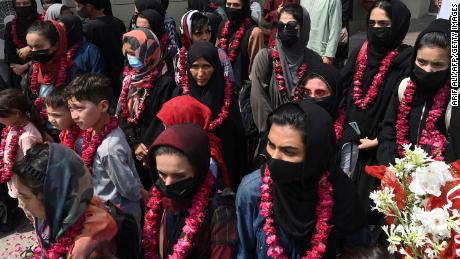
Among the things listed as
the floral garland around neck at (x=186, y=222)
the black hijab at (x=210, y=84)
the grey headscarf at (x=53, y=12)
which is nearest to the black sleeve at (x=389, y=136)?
the black hijab at (x=210, y=84)

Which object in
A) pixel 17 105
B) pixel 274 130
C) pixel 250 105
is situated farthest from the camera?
pixel 250 105

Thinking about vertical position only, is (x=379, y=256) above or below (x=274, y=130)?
below

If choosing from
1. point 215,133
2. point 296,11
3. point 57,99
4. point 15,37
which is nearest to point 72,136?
point 57,99

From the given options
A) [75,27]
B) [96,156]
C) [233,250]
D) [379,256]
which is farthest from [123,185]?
[75,27]

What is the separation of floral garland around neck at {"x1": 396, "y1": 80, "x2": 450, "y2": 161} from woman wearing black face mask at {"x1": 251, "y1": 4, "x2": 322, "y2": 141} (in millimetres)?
960

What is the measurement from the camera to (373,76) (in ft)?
13.2

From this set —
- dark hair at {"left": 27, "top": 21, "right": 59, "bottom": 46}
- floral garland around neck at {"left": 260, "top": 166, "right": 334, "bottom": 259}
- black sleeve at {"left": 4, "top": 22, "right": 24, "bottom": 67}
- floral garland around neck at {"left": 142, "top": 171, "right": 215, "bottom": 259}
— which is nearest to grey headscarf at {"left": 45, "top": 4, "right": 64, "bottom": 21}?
black sleeve at {"left": 4, "top": 22, "right": 24, "bottom": 67}

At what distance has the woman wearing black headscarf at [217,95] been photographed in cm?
402

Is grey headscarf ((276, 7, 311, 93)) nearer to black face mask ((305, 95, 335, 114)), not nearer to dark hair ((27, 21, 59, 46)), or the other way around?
black face mask ((305, 95, 335, 114))

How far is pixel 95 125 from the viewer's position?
331 cm

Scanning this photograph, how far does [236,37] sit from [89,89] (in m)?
2.54

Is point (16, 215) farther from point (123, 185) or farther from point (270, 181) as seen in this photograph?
point (270, 181)

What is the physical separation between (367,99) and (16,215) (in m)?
3.78

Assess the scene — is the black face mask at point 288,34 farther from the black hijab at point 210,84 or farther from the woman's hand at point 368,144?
the woman's hand at point 368,144
